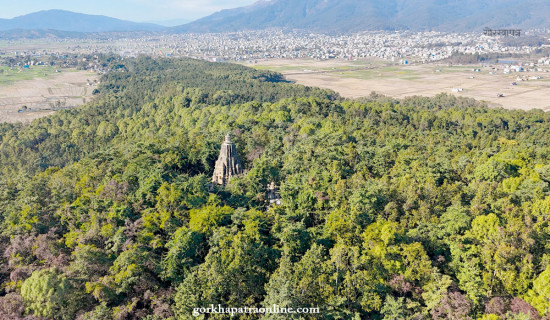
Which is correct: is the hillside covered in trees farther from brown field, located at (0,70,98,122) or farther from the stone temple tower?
brown field, located at (0,70,98,122)

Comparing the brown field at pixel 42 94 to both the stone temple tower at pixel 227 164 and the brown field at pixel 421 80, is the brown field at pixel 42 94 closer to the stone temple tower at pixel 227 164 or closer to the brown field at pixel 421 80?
→ the stone temple tower at pixel 227 164

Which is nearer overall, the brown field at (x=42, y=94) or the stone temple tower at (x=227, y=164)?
the stone temple tower at (x=227, y=164)

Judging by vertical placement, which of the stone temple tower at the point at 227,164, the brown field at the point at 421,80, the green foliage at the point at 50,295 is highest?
the brown field at the point at 421,80

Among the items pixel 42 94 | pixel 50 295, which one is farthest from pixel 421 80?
pixel 50 295

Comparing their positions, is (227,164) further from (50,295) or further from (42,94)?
(42,94)

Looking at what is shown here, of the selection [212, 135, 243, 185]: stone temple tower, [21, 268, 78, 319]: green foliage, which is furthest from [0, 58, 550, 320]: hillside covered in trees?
[212, 135, 243, 185]: stone temple tower

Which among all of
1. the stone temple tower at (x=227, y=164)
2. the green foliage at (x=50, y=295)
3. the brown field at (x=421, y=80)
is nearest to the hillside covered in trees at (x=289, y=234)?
the green foliage at (x=50, y=295)

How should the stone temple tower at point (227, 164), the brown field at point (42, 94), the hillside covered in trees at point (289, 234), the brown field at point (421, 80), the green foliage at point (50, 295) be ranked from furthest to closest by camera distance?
the brown field at point (421, 80)
the brown field at point (42, 94)
the stone temple tower at point (227, 164)
the hillside covered in trees at point (289, 234)
the green foliage at point (50, 295)
